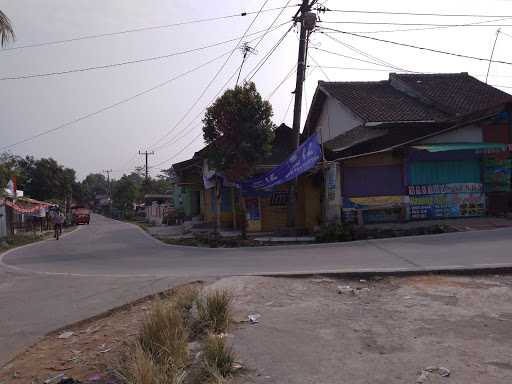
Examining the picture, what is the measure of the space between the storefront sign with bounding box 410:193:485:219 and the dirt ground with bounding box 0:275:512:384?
9.92 m

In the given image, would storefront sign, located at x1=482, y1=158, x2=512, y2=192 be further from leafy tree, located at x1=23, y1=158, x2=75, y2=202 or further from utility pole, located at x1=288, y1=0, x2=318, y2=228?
leafy tree, located at x1=23, y1=158, x2=75, y2=202

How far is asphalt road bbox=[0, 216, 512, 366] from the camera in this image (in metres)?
7.52

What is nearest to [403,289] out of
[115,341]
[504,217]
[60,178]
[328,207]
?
[115,341]

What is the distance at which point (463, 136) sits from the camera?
60.7 ft

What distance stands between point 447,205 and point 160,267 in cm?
1166

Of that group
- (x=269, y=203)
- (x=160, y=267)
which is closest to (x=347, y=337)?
Result: (x=160, y=267)

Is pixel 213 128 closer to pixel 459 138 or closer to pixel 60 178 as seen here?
pixel 459 138

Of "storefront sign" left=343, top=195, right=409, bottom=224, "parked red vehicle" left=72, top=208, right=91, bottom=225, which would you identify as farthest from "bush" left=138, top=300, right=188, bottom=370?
"parked red vehicle" left=72, top=208, right=91, bottom=225

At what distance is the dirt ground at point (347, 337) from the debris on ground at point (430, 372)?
17mm

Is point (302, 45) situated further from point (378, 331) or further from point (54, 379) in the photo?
point (54, 379)

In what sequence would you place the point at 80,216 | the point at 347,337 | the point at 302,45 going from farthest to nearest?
the point at 80,216 < the point at 302,45 < the point at 347,337

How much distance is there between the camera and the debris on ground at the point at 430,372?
4047 mm

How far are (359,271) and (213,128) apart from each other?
31.4 feet

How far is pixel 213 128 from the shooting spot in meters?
16.9
